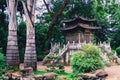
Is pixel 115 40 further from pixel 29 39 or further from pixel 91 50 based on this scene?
pixel 29 39

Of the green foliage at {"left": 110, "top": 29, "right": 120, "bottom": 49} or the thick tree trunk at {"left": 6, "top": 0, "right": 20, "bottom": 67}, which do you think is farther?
the green foliage at {"left": 110, "top": 29, "right": 120, "bottom": 49}

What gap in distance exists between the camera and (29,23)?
25812 millimetres

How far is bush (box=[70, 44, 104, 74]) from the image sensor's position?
24016 millimetres

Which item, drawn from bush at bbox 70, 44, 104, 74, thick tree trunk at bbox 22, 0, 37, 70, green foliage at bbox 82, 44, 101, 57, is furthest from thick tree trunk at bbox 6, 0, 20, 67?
green foliage at bbox 82, 44, 101, 57

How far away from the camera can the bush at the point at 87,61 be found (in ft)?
78.8

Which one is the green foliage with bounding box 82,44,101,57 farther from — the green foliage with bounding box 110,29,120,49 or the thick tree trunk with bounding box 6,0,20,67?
the green foliage with bounding box 110,29,120,49

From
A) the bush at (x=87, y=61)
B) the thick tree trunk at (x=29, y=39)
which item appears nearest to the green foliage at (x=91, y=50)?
the bush at (x=87, y=61)

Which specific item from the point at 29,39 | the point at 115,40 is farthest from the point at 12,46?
the point at 115,40

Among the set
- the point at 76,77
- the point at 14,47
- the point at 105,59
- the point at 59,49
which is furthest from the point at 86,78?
the point at 59,49

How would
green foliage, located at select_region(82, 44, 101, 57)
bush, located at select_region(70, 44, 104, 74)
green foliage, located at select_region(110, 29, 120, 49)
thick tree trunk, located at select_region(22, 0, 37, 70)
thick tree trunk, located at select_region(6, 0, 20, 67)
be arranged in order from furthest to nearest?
1. green foliage, located at select_region(110, 29, 120, 49)
2. thick tree trunk, located at select_region(22, 0, 37, 70)
3. thick tree trunk, located at select_region(6, 0, 20, 67)
4. green foliage, located at select_region(82, 44, 101, 57)
5. bush, located at select_region(70, 44, 104, 74)

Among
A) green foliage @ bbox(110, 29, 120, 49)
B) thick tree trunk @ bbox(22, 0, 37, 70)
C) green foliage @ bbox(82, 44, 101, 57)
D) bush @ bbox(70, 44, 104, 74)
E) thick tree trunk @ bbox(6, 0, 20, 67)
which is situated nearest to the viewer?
bush @ bbox(70, 44, 104, 74)

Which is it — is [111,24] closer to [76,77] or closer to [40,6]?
[40,6]

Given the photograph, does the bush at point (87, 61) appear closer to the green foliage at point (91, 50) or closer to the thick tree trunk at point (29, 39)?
the green foliage at point (91, 50)

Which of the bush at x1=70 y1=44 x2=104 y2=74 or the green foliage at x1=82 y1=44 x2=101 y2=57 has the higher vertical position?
the green foliage at x1=82 y1=44 x2=101 y2=57
